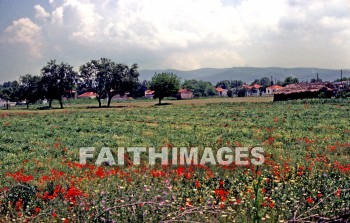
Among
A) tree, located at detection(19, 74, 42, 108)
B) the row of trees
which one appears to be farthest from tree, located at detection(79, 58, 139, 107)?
tree, located at detection(19, 74, 42, 108)

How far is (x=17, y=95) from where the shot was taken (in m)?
108

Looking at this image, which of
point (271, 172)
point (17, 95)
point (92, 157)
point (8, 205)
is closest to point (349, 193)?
point (271, 172)

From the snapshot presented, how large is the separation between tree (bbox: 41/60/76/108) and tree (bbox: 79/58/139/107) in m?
4.07

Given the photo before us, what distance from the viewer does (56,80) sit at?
87.8 meters

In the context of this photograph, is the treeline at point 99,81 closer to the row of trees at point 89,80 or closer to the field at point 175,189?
the row of trees at point 89,80

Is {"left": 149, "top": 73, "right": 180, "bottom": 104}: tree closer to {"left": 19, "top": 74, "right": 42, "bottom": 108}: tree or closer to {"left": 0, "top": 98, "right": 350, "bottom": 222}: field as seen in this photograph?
{"left": 19, "top": 74, "right": 42, "bottom": 108}: tree

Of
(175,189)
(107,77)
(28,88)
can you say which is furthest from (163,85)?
Result: (175,189)

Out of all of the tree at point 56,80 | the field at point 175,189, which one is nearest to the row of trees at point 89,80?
the tree at point 56,80

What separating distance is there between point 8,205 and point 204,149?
8.34m

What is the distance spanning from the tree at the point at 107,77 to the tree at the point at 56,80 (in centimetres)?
407

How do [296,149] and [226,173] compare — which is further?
[296,149]

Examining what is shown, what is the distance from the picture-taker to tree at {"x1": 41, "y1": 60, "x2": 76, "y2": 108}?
285 feet

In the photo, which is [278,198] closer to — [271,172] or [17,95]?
[271,172]

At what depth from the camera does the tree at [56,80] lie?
86.9m
